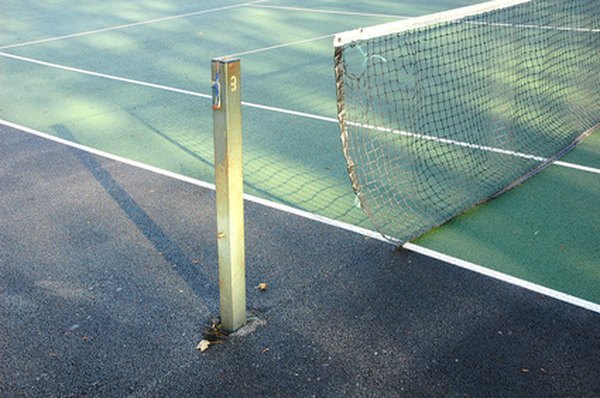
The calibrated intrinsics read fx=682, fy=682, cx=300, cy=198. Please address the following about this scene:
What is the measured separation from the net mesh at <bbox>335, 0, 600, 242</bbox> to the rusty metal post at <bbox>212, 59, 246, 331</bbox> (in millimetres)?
1065

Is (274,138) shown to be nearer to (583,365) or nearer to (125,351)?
(125,351)

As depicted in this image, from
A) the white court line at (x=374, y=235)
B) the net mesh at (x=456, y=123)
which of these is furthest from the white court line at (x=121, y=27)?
the white court line at (x=374, y=235)

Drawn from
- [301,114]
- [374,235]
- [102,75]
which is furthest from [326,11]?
[374,235]

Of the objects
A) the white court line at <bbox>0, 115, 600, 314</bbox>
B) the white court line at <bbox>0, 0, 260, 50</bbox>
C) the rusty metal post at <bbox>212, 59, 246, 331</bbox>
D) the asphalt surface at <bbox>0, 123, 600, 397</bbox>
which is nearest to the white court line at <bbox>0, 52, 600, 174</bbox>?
the white court line at <bbox>0, 0, 260, 50</bbox>

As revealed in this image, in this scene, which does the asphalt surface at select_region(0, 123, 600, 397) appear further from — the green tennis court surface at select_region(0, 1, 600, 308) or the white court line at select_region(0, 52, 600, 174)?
the white court line at select_region(0, 52, 600, 174)

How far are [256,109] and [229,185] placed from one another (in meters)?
5.87

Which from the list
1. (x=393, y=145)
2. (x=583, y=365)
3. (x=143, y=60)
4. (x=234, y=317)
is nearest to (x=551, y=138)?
(x=393, y=145)

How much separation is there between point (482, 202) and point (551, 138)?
2.41 meters

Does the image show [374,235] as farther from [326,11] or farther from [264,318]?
[326,11]

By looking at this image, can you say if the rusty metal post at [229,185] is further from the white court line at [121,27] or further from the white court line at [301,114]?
the white court line at [121,27]

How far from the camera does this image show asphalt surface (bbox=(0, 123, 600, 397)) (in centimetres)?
414

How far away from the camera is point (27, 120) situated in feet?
30.9

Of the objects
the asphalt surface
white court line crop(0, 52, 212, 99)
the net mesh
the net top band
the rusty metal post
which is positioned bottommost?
white court line crop(0, 52, 212, 99)

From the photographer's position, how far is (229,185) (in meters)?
4.16
